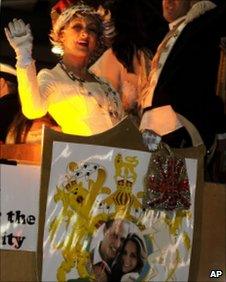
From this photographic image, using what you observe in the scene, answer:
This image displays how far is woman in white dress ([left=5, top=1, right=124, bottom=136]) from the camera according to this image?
1.36 metres

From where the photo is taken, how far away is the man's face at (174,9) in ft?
5.01

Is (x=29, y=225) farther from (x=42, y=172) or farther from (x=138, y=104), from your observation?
(x=138, y=104)

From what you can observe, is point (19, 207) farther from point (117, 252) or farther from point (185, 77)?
point (185, 77)

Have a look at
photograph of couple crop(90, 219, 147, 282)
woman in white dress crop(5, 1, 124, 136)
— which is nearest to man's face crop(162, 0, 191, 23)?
woman in white dress crop(5, 1, 124, 136)

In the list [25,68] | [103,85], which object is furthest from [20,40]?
[103,85]

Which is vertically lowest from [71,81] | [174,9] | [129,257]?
[129,257]

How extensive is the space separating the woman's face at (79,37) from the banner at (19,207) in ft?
0.96

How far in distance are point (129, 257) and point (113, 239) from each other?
6 cm

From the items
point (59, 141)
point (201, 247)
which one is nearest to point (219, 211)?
point (201, 247)

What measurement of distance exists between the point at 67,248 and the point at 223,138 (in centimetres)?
47

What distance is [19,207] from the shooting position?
1309 mm

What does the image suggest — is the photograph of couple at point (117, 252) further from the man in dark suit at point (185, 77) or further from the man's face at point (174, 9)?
the man's face at point (174, 9)

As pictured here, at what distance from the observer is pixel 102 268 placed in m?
1.36

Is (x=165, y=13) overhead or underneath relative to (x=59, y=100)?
overhead
